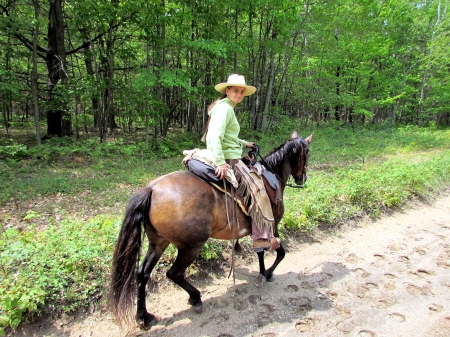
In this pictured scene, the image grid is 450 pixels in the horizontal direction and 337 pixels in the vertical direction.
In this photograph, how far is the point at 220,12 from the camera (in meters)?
11.8

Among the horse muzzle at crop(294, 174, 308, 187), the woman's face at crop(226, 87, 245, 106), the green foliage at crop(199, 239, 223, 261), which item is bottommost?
the green foliage at crop(199, 239, 223, 261)

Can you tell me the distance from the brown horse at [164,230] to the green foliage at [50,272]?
0.57 m

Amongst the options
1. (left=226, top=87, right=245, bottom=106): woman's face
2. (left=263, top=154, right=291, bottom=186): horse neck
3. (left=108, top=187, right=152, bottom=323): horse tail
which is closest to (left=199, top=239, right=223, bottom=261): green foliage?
(left=108, top=187, right=152, bottom=323): horse tail

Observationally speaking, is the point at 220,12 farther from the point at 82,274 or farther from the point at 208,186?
the point at 82,274

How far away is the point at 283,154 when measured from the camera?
12.2 feet

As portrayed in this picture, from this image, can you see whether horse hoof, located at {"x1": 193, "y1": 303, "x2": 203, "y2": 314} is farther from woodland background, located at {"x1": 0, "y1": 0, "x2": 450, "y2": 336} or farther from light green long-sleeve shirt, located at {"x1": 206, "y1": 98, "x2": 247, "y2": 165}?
light green long-sleeve shirt, located at {"x1": 206, "y1": 98, "x2": 247, "y2": 165}

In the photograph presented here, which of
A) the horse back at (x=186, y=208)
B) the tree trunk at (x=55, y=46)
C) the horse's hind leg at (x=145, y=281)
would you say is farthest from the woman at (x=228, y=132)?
the tree trunk at (x=55, y=46)

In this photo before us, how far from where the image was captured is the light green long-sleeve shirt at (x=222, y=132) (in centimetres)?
277

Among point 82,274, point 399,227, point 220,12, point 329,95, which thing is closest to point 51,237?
point 82,274

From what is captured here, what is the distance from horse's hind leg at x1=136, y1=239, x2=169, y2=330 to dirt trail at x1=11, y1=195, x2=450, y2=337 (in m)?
0.09

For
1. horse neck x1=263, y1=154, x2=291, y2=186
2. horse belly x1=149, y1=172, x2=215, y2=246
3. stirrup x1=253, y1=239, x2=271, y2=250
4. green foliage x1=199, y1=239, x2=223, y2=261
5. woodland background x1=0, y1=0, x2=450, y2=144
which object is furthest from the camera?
woodland background x1=0, y1=0, x2=450, y2=144

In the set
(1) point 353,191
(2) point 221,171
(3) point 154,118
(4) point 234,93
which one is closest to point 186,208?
(2) point 221,171

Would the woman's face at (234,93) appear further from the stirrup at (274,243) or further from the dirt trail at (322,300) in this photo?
the dirt trail at (322,300)

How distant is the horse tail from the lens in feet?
8.37
